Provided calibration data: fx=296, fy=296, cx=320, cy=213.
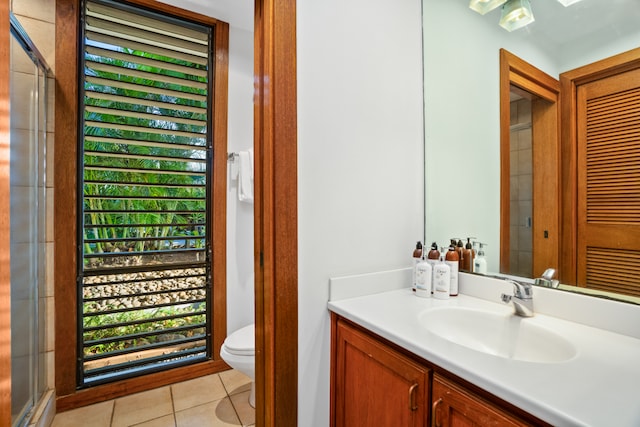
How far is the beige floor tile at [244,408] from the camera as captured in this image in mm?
1676

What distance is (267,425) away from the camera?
109cm

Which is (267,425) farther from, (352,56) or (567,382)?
(352,56)

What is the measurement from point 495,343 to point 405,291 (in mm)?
381

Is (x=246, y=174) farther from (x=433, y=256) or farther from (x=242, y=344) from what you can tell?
(x=433, y=256)

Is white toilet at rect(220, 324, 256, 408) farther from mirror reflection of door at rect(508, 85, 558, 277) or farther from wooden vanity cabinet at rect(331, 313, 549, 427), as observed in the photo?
mirror reflection of door at rect(508, 85, 558, 277)

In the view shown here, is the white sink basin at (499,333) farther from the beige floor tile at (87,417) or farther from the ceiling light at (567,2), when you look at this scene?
the beige floor tile at (87,417)

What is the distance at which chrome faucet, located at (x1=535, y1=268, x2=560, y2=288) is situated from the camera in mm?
1011

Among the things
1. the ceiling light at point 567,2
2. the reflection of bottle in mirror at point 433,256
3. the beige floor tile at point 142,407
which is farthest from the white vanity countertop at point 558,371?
the beige floor tile at point 142,407

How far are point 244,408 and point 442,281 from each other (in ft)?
4.68

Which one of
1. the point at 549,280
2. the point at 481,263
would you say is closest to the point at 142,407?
the point at 481,263

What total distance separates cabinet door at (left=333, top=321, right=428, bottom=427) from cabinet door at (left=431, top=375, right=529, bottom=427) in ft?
0.13

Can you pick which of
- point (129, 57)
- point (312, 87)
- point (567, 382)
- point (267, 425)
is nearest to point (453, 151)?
point (312, 87)

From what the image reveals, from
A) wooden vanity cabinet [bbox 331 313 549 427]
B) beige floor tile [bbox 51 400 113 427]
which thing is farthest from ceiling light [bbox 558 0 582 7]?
beige floor tile [bbox 51 400 113 427]

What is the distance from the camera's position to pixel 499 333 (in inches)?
39.8
